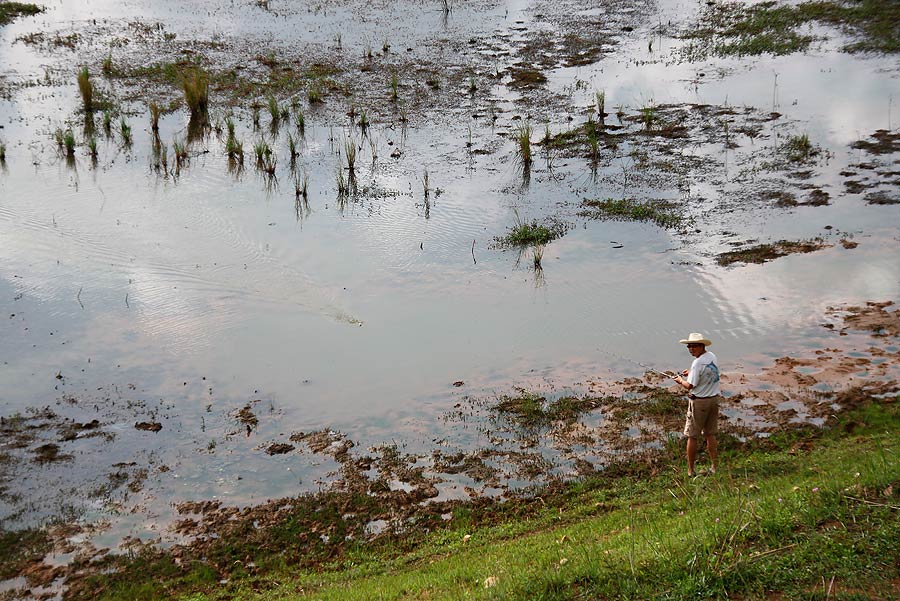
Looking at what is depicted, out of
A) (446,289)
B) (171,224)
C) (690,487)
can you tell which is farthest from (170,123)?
(690,487)

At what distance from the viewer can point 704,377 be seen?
9.64m

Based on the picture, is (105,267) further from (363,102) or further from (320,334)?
(363,102)

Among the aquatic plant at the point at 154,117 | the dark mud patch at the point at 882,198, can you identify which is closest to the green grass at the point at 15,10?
the aquatic plant at the point at 154,117

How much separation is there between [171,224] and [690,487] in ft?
41.0

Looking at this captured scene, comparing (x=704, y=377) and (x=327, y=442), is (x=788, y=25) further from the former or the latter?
(x=327, y=442)

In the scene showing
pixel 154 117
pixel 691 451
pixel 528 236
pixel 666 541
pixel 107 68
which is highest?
pixel 107 68

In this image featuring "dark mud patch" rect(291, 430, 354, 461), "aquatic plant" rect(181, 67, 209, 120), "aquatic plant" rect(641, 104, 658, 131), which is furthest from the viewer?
"aquatic plant" rect(181, 67, 209, 120)

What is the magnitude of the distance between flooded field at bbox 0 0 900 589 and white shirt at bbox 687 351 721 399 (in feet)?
4.46

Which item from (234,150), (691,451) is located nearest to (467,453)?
(691,451)

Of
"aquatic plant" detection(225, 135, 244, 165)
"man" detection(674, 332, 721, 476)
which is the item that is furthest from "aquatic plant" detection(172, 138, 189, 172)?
"man" detection(674, 332, 721, 476)

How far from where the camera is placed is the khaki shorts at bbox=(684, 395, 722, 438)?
972 centimetres

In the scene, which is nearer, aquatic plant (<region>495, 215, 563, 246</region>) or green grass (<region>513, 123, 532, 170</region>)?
aquatic plant (<region>495, 215, 563, 246</region>)

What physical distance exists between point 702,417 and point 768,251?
717 cm

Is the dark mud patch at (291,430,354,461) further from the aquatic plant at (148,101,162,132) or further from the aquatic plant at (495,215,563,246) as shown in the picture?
the aquatic plant at (148,101,162,132)
